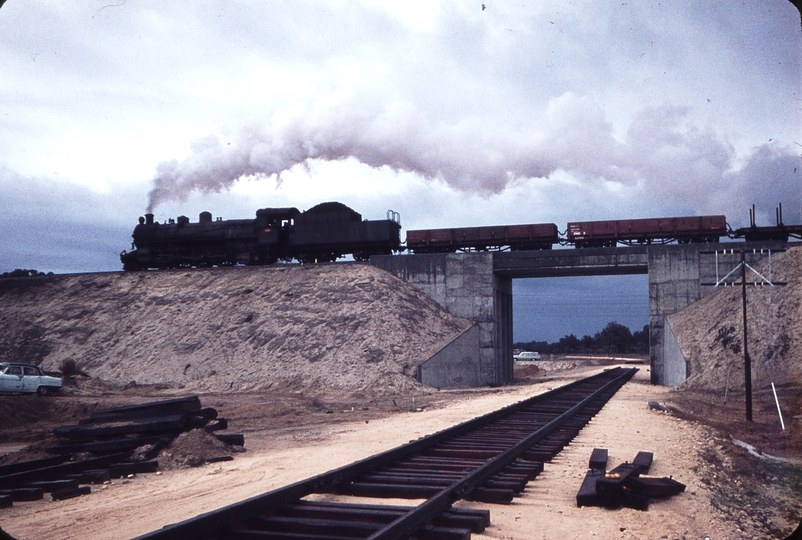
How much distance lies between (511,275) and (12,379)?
2599cm

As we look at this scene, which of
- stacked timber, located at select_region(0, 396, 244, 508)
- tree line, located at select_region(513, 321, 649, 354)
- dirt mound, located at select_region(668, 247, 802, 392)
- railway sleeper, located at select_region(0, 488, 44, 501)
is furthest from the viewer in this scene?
tree line, located at select_region(513, 321, 649, 354)

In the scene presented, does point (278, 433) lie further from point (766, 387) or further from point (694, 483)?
point (766, 387)

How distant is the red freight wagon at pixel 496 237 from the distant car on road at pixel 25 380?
71.7 feet

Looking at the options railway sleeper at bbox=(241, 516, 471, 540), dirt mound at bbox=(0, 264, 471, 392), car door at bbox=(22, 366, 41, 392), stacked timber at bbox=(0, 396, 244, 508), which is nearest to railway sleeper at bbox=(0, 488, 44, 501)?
stacked timber at bbox=(0, 396, 244, 508)

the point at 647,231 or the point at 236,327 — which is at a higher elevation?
the point at 647,231

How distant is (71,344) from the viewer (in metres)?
34.6

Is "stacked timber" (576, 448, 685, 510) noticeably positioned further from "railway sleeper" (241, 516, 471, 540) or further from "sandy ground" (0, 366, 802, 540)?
"railway sleeper" (241, 516, 471, 540)

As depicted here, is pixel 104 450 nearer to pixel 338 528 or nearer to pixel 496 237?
pixel 338 528

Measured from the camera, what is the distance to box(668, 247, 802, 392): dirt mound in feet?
84.4

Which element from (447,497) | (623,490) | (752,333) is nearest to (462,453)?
(623,490)

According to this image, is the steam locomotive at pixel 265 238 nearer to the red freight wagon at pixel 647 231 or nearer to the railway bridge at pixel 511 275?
the railway bridge at pixel 511 275

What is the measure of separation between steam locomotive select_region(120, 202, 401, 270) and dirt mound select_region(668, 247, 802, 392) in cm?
1764

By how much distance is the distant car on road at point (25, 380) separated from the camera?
928 inches

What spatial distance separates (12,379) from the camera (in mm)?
23719
